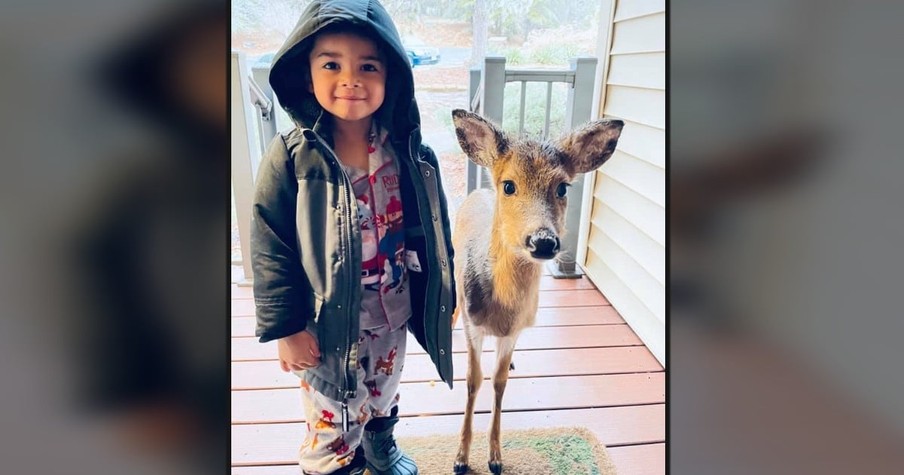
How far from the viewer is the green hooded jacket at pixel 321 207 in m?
0.52

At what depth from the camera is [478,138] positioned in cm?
57

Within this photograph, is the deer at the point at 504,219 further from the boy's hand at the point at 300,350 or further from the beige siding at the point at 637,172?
the boy's hand at the point at 300,350

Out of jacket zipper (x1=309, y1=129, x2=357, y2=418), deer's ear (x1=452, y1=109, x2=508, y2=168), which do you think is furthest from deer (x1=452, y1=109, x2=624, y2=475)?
jacket zipper (x1=309, y1=129, x2=357, y2=418)

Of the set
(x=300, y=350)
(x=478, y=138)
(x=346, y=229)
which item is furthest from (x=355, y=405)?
(x=478, y=138)

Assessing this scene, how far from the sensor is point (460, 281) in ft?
1.90

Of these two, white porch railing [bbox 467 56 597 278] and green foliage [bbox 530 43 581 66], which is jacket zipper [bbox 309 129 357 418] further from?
green foliage [bbox 530 43 581 66]

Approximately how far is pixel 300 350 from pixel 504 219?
27 cm

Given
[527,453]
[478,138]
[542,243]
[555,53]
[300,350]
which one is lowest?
[527,453]

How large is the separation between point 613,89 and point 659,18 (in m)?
0.10

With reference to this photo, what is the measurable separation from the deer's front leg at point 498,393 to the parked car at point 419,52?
329 mm

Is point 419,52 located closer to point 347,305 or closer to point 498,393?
point 347,305

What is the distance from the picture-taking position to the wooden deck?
1.85ft
